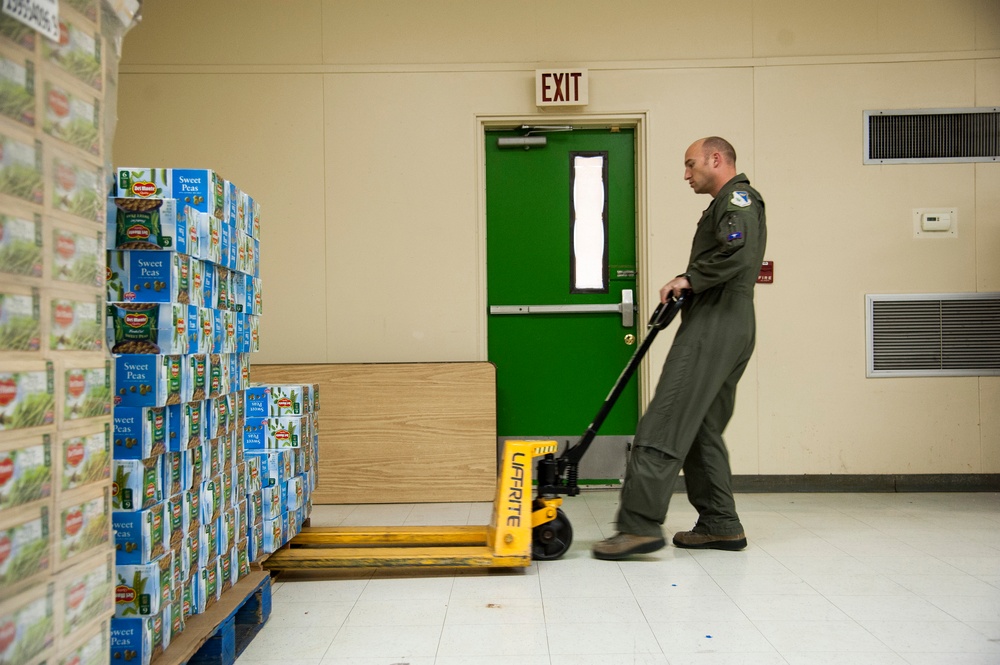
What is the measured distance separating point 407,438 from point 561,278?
145 centimetres

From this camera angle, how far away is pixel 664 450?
3328 mm

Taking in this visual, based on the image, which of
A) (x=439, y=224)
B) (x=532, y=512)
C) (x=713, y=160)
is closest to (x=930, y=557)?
(x=532, y=512)

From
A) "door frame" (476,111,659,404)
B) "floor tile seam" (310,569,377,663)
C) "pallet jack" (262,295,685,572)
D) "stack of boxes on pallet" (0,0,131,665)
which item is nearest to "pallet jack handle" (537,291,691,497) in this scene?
"pallet jack" (262,295,685,572)

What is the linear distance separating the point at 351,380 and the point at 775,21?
3492 millimetres

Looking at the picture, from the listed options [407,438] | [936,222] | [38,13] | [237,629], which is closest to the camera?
[38,13]

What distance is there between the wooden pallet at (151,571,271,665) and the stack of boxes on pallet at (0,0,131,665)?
0.40m

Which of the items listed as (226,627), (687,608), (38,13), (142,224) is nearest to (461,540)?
(687,608)

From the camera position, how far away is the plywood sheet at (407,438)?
4836 mm

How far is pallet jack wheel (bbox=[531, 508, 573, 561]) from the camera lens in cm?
340

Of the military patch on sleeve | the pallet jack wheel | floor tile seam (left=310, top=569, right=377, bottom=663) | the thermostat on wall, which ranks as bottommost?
floor tile seam (left=310, top=569, right=377, bottom=663)

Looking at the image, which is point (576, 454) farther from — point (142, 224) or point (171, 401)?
point (142, 224)

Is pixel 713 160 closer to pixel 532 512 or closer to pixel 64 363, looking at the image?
pixel 532 512

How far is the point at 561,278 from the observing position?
5297mm

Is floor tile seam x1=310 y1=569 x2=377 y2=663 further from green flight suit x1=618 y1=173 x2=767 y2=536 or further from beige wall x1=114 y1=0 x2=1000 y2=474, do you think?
beige wall x1=114 y1=0 x2=1000 y2=474
